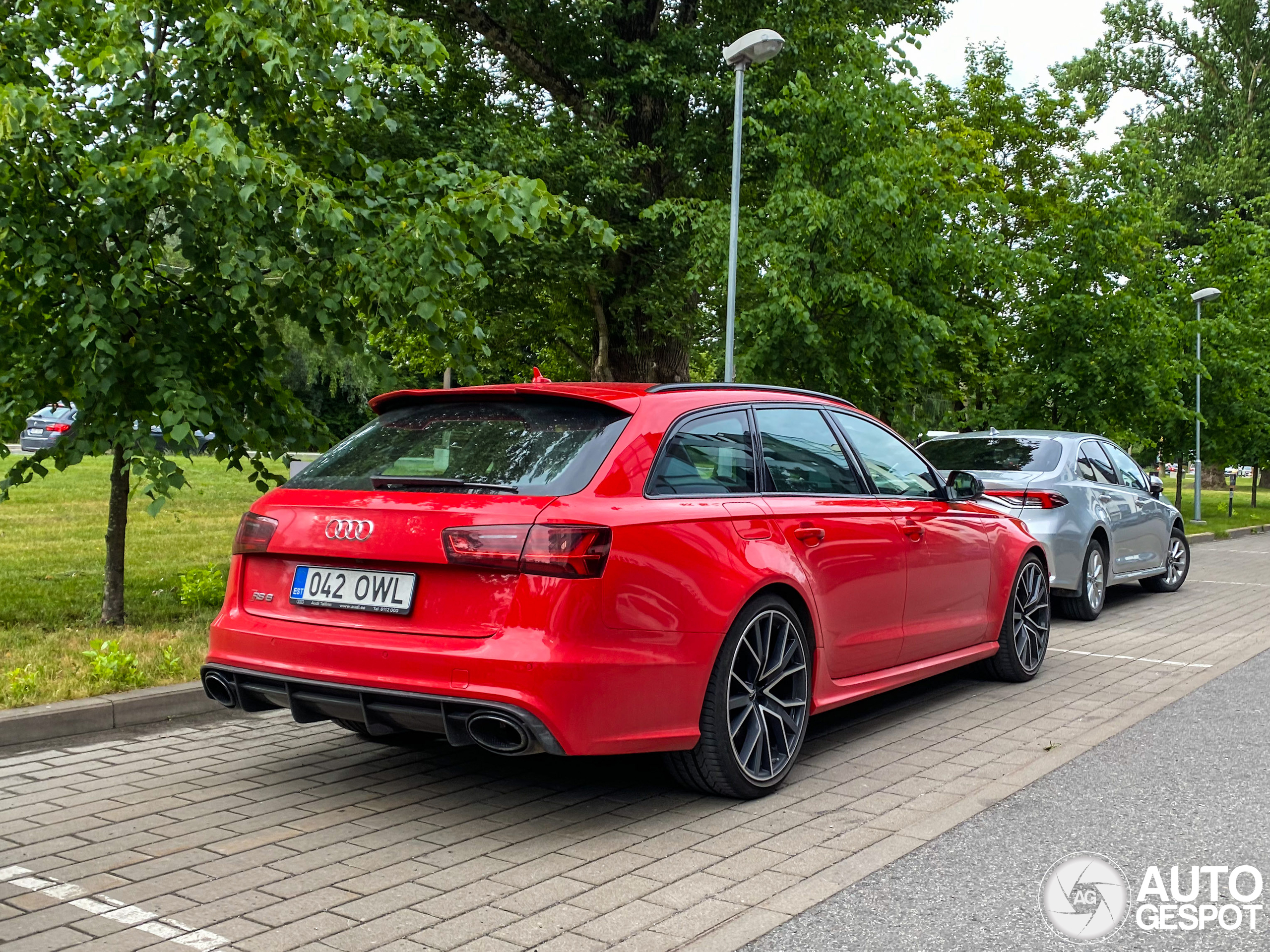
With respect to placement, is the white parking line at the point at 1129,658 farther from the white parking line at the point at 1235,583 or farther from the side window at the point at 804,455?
the white parking line at the point at 1235,583

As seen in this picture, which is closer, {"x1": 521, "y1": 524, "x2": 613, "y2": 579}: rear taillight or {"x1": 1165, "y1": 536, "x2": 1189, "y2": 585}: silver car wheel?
{"x1": 521, "y1": 524, "x2": 613, "y2": 579}: rear taillight

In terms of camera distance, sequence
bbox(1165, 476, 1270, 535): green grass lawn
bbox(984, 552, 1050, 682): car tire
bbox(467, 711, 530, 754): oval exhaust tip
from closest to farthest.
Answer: bbox(467, 711, 530, 754): oval exhaust tip → bbox(984, 552, 1050, 682): car tire → bbox(1165, 476, 1270, 535): green grass lawn

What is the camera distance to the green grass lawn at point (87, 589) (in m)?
6.69

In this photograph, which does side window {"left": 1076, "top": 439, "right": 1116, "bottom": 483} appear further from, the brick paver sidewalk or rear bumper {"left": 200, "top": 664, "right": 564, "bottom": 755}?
rear bumper {"left": 200, "top": 664, "right": 564, "bottom": 755}

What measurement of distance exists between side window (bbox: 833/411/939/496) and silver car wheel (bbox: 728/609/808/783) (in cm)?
135

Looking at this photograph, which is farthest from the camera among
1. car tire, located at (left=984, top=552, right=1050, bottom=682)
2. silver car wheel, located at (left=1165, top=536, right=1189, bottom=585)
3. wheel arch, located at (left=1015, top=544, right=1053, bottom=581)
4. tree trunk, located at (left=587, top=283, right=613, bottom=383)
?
tree trunk, located at (left=587, top=283, right=613, bottom=383)

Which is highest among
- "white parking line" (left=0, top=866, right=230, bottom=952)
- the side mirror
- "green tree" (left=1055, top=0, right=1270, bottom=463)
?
"green tree" (left=1055, top=0, right=1270, bottom=463)

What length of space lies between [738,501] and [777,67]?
15.6 m

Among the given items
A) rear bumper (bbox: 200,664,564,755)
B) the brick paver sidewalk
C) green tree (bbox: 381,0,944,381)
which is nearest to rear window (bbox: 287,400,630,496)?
rear bumper (bbox: 200,664,564,755)

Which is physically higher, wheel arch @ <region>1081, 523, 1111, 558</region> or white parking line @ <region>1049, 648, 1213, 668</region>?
wheel arch @ <region>1081, 523, 1111, 558</region>

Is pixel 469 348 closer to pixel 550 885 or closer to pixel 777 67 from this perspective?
pixel 550 885

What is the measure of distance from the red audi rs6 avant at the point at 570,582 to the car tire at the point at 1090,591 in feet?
18.4

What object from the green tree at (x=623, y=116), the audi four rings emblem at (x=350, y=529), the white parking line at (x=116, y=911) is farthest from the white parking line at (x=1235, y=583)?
the white parking line at (x=116, y=911)

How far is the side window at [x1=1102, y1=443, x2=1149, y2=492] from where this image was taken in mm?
12188
